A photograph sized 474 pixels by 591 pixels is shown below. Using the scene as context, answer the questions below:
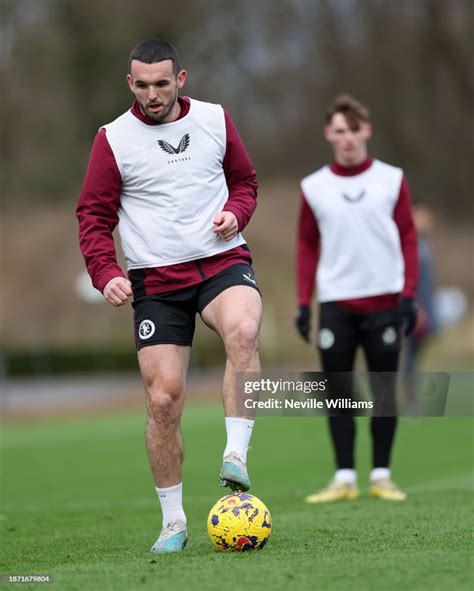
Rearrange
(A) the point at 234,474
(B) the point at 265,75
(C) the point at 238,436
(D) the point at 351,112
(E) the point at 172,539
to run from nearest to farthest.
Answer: (A) the point at 234,474 < (C) the point at 238,436 < (E) the point at 172,539 < (D) the point at 351,112 < (B) the point at 265,75

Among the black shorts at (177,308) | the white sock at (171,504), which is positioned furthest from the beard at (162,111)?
the white sock at (171,504)

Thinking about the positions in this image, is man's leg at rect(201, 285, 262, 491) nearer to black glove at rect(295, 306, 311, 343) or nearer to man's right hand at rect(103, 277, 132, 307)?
man's right hand at rect(103, 277, 132, 307)

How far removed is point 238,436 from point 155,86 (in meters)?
1.60

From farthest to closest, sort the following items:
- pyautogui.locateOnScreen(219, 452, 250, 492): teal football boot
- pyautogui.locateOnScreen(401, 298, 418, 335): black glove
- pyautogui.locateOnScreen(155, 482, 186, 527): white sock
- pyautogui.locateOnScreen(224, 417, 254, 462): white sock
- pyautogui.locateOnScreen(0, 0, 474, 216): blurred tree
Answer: pyautogui.locateOnScreen(0, 0, 474, 216): blurred tree, pyautogui.locateOnScreen(401, 298, 418, 335): black glove, pyautogui.locateOnScreen(155, 482, 186, 527): white sock, pyautogui.locateOnScreen(224, 417, 254, 462): white sock, pyautogui.locateOnScreen(219, 452, 250, 492): teal football boot

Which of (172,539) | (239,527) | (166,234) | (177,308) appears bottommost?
(172,539)

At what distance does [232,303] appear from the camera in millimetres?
5453

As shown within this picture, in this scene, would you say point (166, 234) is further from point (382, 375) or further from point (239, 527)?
point (382, 375)

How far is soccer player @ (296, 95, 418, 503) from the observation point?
7605 millimetres

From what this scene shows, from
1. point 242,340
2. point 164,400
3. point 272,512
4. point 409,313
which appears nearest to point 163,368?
point 164,400

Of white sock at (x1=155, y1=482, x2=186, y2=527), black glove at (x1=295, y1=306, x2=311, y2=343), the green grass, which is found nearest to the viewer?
the green grass

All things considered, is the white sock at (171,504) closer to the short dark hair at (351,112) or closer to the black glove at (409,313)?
the black glove at (409,313)

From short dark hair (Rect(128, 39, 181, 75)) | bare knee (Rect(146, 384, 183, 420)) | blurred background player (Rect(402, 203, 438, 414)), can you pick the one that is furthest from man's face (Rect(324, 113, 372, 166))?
blurred background player (Rect(402, 203, 438, 414))

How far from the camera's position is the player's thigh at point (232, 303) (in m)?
5.39

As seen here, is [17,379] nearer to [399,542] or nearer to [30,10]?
[30,10]
